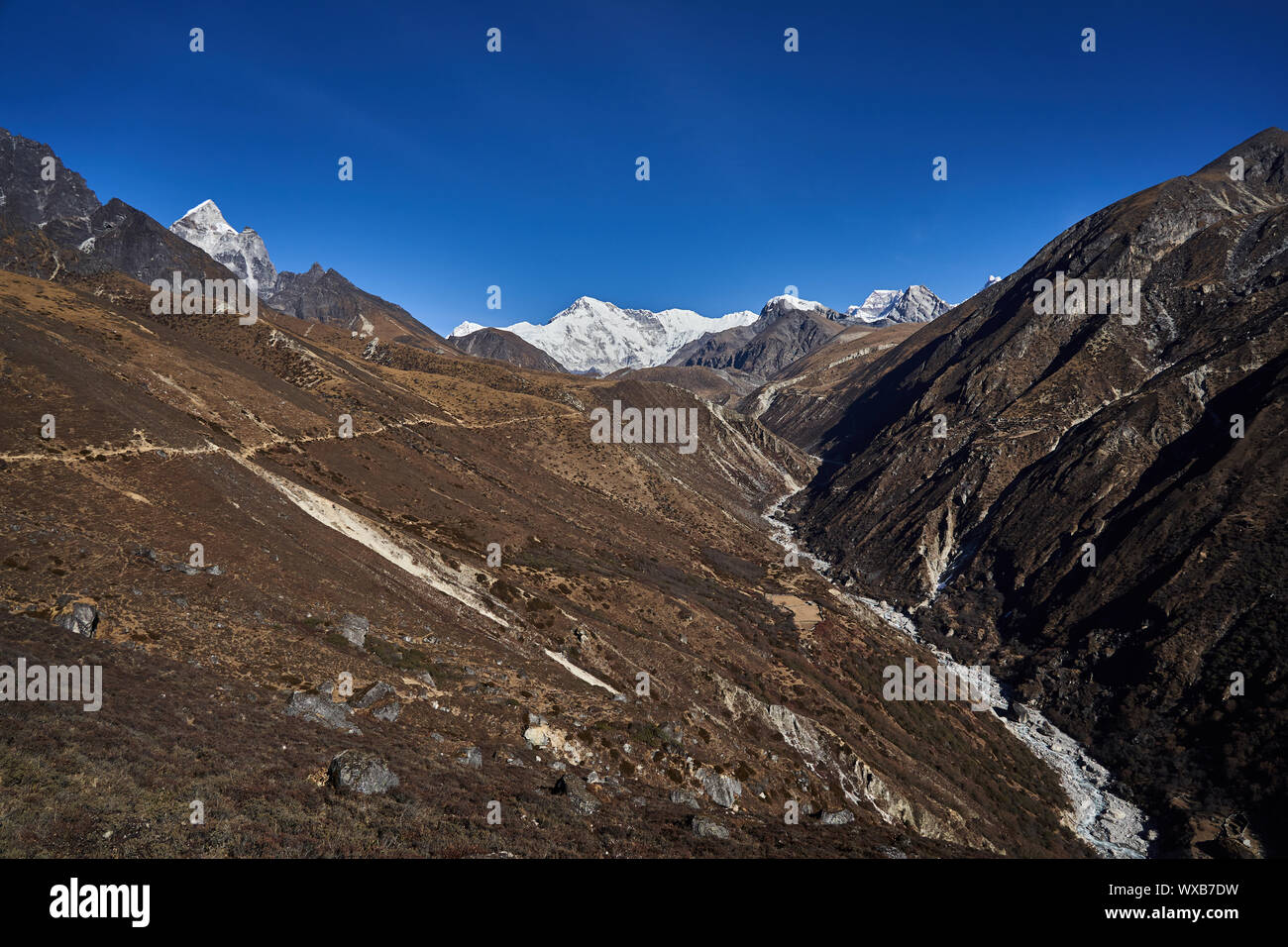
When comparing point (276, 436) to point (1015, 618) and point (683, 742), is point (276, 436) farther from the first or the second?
point (1015, 618)

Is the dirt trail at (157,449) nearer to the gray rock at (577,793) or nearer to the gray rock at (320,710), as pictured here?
the gray rock at (320,710)

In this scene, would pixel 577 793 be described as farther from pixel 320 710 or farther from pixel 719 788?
pixel 320 710

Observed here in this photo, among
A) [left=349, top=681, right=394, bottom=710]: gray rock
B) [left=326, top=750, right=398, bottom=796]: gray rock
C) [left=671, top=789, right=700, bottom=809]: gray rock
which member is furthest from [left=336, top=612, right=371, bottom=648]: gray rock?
[left=671, top=789, right=700, bottom=809]: gray rock

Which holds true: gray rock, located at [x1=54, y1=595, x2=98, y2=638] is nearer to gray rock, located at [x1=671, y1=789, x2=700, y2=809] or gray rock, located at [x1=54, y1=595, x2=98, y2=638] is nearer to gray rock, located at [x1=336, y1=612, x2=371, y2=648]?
gray rock, located at [x1=336, y1=612, x2=371, y2=648]

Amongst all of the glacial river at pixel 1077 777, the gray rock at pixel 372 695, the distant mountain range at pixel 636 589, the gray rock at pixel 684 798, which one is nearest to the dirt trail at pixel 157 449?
the distant mountain range at pixel 636 589

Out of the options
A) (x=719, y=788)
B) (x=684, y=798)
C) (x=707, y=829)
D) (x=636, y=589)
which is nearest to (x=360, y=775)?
(x=707, y=829)
